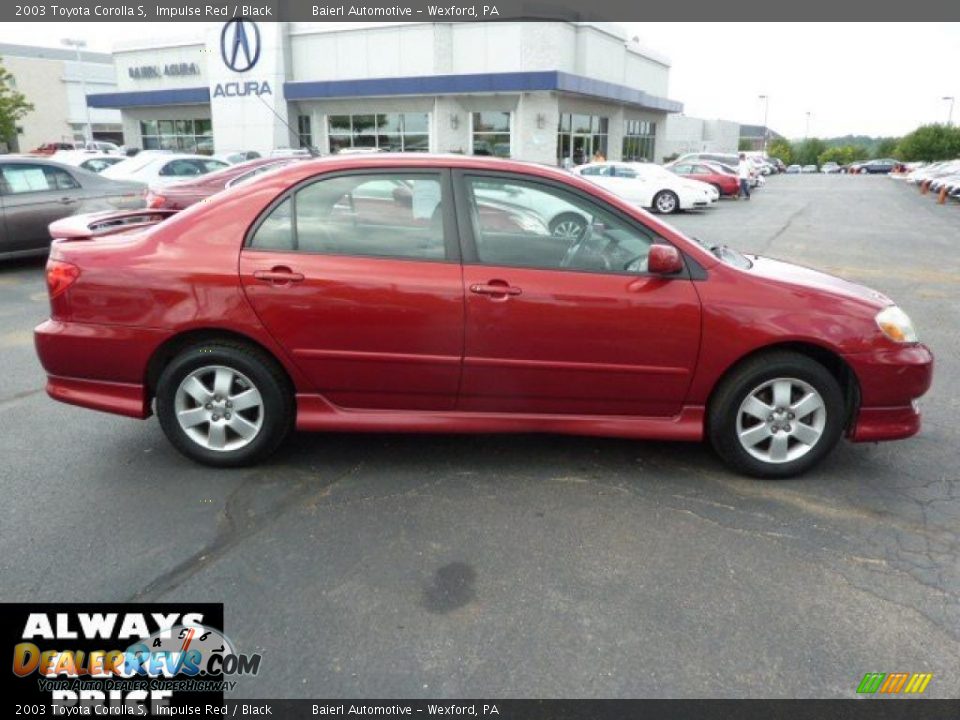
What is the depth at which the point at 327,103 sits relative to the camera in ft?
111

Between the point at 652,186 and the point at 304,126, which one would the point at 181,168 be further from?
the point at 304,126

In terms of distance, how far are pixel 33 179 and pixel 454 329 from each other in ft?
29.3

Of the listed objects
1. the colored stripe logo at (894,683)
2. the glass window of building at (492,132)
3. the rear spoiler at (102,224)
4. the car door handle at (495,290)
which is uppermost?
the glass window of building at (492,132)

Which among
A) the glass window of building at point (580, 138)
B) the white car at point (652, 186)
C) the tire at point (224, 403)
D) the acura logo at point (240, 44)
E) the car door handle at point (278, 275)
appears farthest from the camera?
the glass window of building at point (580, 138)

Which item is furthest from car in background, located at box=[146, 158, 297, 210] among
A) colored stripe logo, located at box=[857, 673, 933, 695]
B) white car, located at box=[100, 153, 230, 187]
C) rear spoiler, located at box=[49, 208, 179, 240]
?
colored stripe logo, located at box=[857, 673, 933, 695]

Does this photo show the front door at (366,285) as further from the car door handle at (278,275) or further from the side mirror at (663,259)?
the side mirror at (663,259)

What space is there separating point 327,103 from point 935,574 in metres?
34.5

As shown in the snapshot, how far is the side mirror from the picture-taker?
3592 mm

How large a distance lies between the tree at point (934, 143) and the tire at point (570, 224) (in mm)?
88087

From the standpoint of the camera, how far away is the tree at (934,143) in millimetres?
75750

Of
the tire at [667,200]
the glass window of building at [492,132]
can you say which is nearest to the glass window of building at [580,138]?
the glass window of building at [492,132]

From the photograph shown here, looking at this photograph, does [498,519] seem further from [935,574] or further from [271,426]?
[935,574]

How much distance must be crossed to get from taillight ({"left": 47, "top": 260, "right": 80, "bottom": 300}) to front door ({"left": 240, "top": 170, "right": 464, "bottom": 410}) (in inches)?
36.6

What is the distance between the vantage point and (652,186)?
21.3 metres
